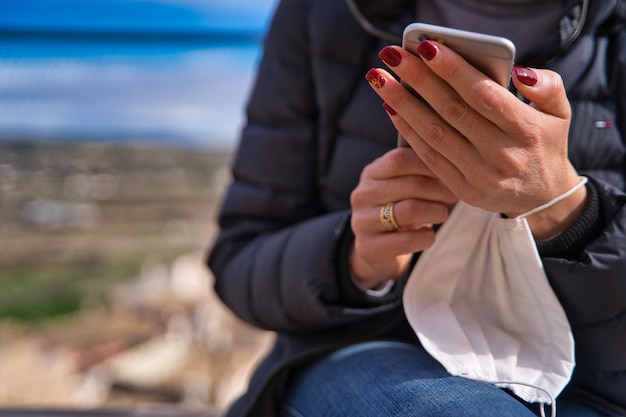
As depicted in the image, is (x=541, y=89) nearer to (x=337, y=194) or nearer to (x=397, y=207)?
(x=397, y=207)

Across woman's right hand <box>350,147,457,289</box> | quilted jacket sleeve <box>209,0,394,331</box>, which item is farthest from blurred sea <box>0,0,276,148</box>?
woman's right hand <box>350,147,457,289</box>

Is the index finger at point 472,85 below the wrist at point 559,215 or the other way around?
the other way around

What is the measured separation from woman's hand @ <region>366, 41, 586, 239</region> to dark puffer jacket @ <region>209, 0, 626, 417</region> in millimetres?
124

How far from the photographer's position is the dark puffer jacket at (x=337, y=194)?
0.84 metres

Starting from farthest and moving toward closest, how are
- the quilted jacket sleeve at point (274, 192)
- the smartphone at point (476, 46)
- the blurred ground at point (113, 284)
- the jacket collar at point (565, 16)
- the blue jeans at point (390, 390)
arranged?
the blurred ground at point (113, 284) → the quilted jacket sleeve at point (274, 192) → the jacket collar at point (565, 16) → the blue jeans at point (390, 390) → the smartphone at point (476, 46)

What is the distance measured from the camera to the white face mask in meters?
0.84

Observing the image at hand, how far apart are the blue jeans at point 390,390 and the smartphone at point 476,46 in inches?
13.1

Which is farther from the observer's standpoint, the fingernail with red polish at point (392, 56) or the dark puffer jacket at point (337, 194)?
the dark puffer jacket at point (337, 194)

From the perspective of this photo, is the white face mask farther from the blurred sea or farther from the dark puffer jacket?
the blurred sea

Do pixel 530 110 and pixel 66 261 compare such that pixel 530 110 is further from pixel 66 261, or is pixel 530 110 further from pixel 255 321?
pixel 66 261

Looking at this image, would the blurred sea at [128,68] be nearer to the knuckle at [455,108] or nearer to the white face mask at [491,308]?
the white face mask at [491,308]

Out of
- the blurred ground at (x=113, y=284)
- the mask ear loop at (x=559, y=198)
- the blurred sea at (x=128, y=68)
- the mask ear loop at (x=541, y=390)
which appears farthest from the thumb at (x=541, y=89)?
the blurred sea at (x=128, y=68)

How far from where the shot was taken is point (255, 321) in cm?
111

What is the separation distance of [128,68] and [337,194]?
2.01 metres
